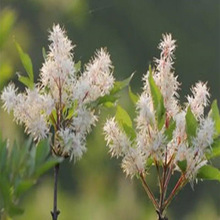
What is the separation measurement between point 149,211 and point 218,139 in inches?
22.2

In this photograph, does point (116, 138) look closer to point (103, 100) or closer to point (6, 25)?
point (103, 100)

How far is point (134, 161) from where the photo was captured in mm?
606

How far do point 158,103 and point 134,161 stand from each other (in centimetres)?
5

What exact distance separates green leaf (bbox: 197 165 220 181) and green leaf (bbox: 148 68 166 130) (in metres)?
0.06

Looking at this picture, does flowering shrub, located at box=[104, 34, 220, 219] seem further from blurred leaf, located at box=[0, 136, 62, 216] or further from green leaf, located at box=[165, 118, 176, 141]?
blurred leaf, located at box=[0, 136, 62, 216]

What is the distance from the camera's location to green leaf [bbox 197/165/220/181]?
24.6 inches

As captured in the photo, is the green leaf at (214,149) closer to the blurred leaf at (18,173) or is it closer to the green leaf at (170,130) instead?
the green leaf at (170,130)

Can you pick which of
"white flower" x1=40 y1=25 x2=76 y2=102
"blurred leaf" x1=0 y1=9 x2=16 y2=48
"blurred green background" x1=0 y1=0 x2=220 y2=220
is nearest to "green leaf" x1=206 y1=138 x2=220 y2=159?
"white flower" x1=40 y1=25 x2=76 y2=102

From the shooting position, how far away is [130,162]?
0.61 metres

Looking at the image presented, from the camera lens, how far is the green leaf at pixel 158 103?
0.60 metres

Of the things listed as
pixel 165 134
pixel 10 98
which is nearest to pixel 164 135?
pixel 165 134

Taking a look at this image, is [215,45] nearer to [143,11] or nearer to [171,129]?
[143,11]

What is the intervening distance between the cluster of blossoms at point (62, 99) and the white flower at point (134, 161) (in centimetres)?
4

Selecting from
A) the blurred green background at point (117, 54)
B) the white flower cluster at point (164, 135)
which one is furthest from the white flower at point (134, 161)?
the blurred green background at point (117, 54)
